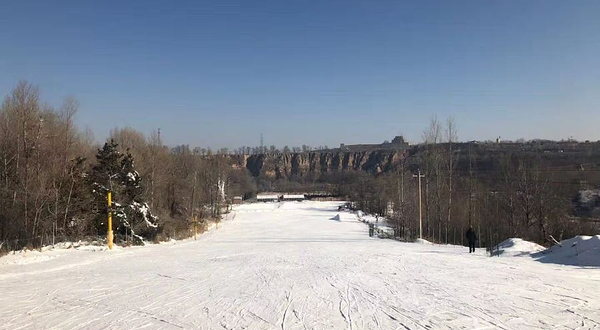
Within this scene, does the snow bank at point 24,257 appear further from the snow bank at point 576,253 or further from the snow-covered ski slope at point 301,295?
the snow bank at point 576,253

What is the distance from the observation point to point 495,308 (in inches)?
327

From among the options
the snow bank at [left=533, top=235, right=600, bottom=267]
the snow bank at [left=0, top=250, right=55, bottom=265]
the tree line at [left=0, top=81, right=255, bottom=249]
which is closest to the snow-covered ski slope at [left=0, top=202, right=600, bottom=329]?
the snow bank at [left=0, top=250, right=55, bottom=265]

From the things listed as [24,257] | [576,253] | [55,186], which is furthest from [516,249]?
[55,186]

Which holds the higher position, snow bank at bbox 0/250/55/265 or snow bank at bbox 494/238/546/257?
snow bank at bbox 0/250/55/265

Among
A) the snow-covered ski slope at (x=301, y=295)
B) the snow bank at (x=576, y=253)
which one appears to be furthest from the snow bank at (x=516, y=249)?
the snow-covered ski slope at (x=301, y=295)

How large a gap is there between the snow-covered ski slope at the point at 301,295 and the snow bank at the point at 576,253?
5.85 feet

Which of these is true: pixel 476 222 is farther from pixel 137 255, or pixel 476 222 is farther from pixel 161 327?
pixel 161 327

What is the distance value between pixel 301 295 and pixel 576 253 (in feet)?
39.2

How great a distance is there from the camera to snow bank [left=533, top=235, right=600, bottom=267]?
49.6 feet

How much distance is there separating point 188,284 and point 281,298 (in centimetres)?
324

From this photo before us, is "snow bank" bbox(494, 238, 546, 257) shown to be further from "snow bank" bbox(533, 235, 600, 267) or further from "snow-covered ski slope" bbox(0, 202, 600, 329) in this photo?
"snow-covered ski slope" bbox(0, 202, 600, 329)

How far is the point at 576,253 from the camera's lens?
16.2 m

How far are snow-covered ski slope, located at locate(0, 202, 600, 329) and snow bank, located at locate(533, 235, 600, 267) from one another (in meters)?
1.78

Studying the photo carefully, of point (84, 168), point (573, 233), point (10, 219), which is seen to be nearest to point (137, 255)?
point (10, 219)
